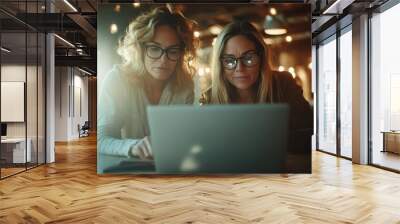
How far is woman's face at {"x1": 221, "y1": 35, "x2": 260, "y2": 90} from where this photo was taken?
650cm

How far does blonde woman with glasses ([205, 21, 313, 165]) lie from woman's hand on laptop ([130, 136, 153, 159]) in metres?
1.21

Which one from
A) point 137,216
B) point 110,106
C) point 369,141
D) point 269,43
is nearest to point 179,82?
point 110,106

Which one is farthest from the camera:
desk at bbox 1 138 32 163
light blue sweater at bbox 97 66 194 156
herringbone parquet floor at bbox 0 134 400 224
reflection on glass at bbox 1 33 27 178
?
desk at bbox 1 138 32 163

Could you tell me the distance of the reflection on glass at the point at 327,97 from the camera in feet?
33.0

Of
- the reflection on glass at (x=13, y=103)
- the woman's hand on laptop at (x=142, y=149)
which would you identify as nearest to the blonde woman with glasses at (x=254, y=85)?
the woman's hand on laptop at (x=142, y=149)

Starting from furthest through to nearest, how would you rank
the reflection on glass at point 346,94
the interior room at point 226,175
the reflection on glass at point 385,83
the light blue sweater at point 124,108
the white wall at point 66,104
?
the white wall at point 66,104 → the reflection on glass at point 346,94 → the reflection on glass at point 385,83 → the light blue sweater at point 124,108 → the interior room at point 226,175

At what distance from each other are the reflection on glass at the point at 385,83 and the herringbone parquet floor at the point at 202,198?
33.3 inches

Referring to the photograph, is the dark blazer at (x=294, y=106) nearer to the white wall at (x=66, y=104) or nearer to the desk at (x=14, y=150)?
the desk at (x=14, y=150)

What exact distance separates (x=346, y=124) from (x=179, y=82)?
478cm

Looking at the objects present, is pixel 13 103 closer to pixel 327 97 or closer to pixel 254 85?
pixel 254 85

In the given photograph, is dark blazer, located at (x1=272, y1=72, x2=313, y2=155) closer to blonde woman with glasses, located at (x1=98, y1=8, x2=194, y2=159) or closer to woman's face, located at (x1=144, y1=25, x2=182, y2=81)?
blonde woman with glasses, located at (x1=98, y1=8, x2=194, y2=159)

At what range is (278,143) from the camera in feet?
21.3

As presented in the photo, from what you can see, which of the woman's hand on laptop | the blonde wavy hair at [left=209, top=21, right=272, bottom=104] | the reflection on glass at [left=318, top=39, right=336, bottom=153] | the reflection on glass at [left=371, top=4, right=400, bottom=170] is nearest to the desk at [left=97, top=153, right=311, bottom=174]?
the woman's hand on laptop

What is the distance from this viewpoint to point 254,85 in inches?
256
